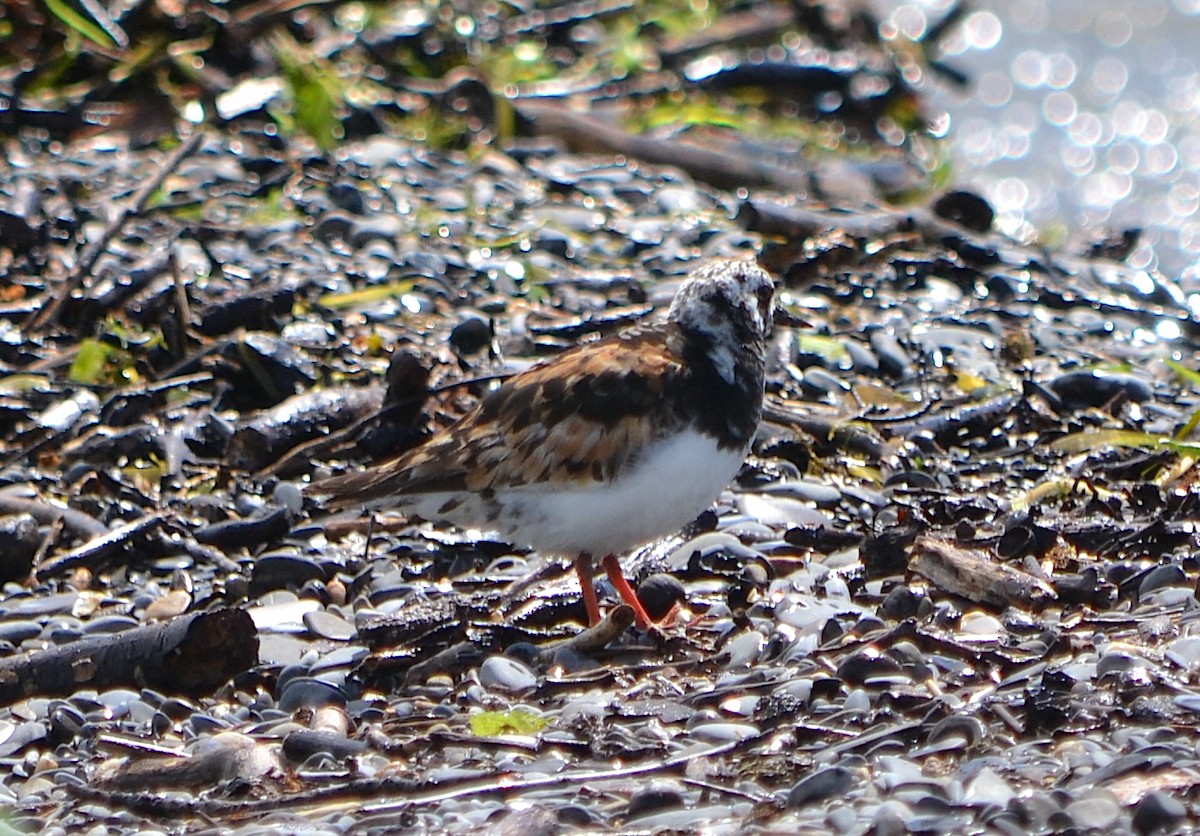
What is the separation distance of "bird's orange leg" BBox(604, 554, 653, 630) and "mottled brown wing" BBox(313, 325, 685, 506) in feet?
0.97

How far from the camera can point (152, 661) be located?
3.67 m

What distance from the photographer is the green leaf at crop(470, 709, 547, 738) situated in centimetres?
338

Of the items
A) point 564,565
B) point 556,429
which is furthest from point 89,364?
point 556,429

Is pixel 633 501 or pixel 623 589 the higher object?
pixel 633 501

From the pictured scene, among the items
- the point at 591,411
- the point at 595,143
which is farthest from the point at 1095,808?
the point at 595,143

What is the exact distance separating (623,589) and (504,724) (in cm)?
71

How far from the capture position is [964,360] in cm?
559

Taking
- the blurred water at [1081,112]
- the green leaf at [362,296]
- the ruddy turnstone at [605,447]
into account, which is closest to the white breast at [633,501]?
the ruddy turnstone at [605,447]

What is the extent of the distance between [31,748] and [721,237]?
3.85 meters

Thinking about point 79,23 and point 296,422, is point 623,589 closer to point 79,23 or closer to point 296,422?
point 296,422

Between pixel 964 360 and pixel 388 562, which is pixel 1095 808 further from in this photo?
pixel 964 360

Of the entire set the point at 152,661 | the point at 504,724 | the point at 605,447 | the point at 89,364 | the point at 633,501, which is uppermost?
the point at 89,364

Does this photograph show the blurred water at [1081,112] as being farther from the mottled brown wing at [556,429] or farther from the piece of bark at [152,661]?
the piece of bark at [152,661]

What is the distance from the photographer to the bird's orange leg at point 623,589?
3848 millimetres
